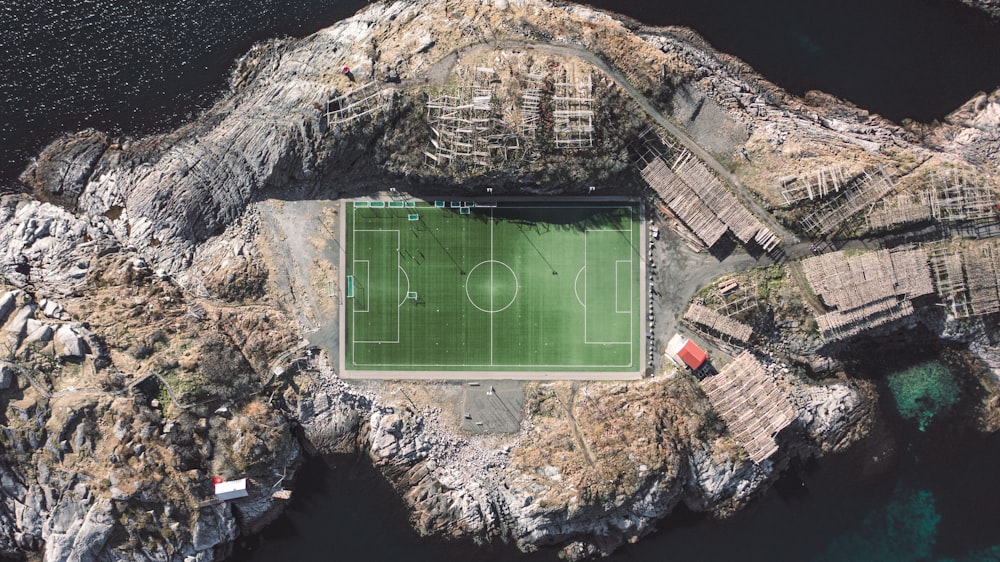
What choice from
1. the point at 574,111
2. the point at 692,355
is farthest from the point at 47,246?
the point at 692,355

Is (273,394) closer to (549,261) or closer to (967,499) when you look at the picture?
(549,261)

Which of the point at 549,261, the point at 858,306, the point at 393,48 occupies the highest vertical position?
the point at 393,48

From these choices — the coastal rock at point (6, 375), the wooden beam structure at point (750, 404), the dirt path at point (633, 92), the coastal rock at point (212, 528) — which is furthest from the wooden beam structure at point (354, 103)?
the wooden beam structure at point (750, 404)

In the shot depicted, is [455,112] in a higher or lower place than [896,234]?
higher

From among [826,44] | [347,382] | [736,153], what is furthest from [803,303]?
[347,382]

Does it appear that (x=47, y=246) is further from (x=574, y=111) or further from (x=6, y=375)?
(x=574, y=111)

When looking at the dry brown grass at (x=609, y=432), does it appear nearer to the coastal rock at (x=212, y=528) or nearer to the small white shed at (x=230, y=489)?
the small white shed at (x=230, y=489)

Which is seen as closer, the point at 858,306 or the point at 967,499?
the point at 858,306
